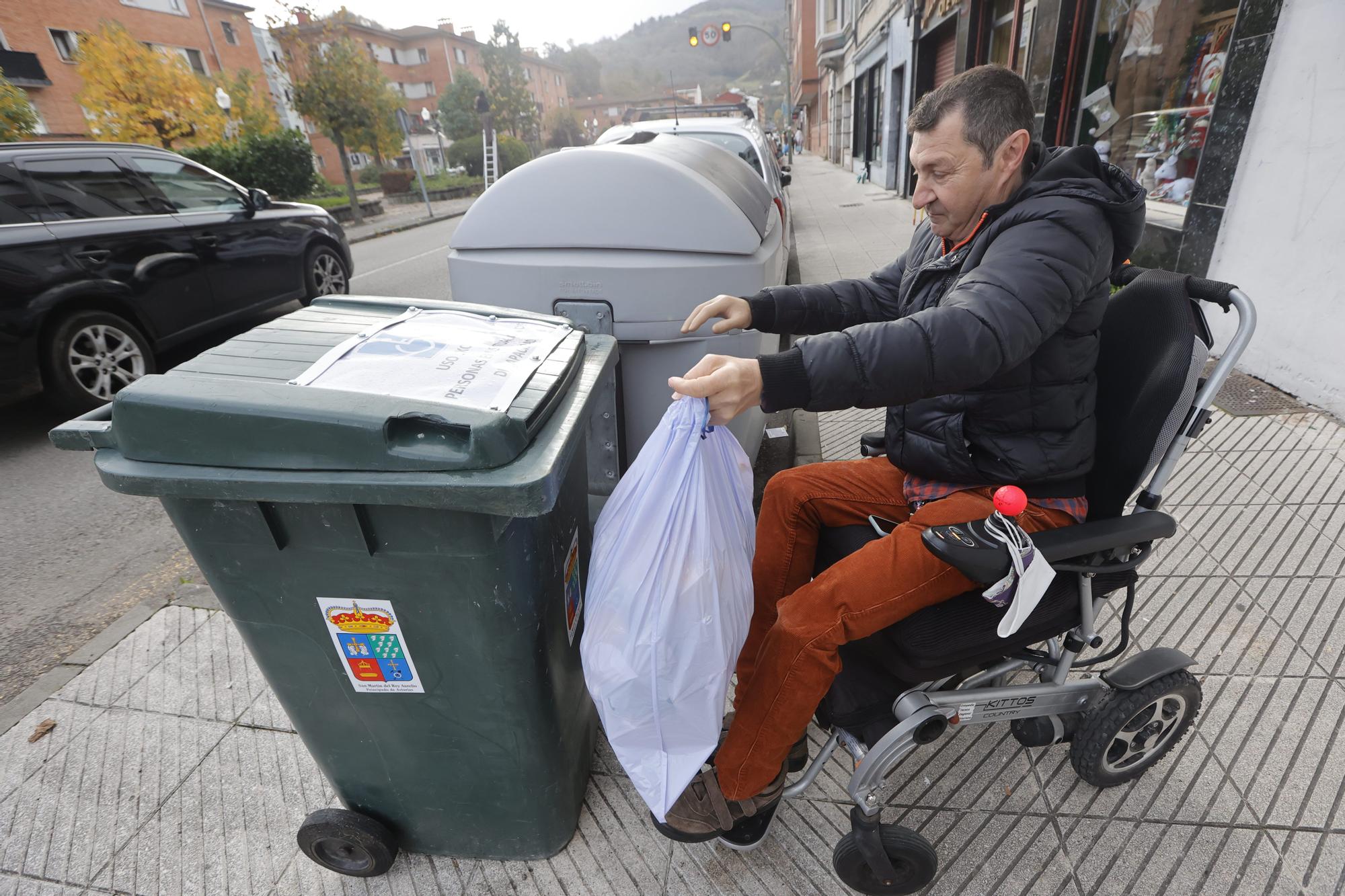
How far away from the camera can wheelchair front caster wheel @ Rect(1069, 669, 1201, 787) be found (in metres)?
1.68

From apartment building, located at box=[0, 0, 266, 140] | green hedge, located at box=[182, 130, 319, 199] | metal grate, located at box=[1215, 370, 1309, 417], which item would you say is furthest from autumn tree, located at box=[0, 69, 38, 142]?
metal grate, located at box=[1215, 370, 1309, 417]

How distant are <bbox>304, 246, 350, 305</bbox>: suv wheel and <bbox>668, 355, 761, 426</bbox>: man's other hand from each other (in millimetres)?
6049

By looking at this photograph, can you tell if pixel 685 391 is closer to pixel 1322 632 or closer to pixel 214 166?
pixel 1322 632

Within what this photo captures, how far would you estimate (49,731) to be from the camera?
2203 mm

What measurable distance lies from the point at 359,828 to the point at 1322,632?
2948mm

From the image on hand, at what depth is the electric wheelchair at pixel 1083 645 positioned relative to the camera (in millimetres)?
1465

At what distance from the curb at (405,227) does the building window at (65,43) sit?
54.9 ft

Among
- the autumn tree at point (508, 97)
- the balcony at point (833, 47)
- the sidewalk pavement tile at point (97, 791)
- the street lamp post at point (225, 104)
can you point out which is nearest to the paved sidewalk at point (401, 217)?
the street lamp post at point (225, 104)

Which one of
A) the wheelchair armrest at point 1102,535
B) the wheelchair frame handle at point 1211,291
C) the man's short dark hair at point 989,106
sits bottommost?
the wheelchair armrest at point 1102,535

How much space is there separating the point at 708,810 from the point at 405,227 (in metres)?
18.2

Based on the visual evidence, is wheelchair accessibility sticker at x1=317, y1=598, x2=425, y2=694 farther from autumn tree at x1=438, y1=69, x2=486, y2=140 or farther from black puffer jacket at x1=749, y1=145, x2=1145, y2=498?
autumn tree at x1=438, y1=69, x2=486, y2=140

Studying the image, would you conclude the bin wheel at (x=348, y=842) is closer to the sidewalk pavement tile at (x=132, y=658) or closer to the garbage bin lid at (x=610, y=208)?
the sidewalk pavement tile at (x=132, y=658)

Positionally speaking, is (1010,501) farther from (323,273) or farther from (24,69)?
(24,69)

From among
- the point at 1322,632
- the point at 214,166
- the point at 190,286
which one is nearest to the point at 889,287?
the point at 1322,632
